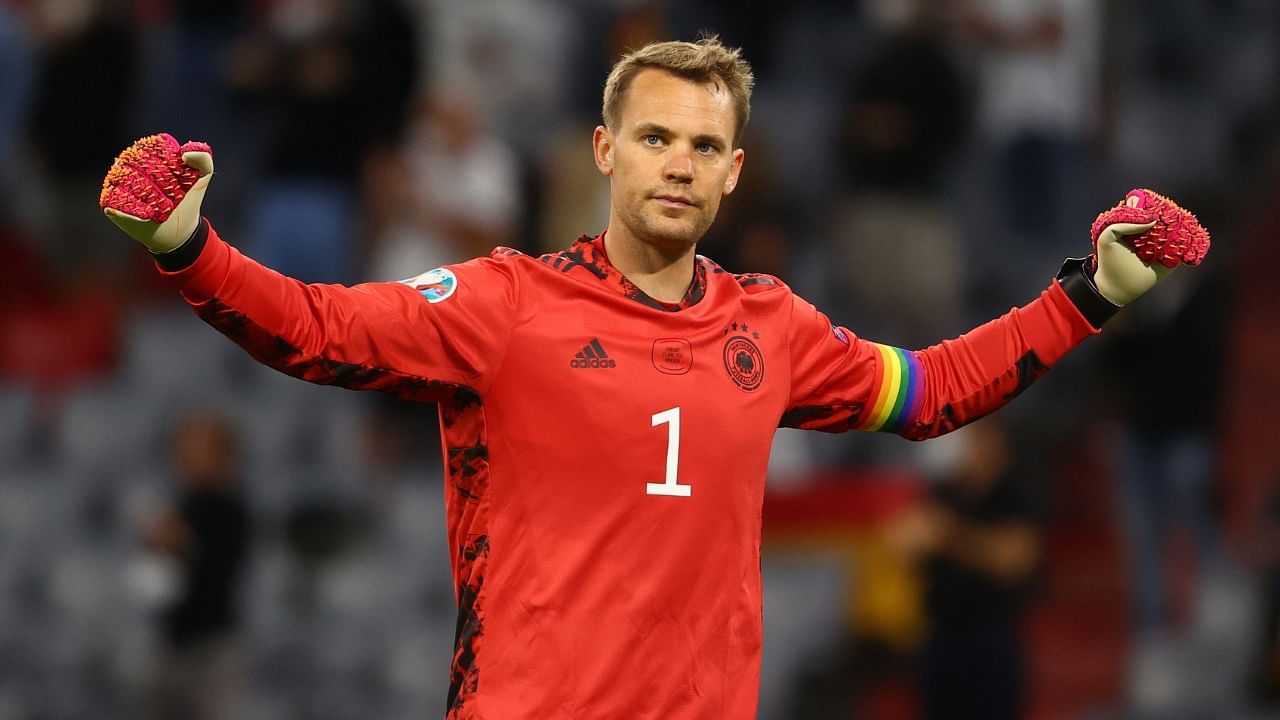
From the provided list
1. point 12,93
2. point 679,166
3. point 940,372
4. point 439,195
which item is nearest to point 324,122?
point 439,195

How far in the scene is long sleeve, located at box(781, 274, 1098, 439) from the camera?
4242 mm

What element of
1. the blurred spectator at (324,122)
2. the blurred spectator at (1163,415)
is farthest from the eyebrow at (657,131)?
the blurred spectator at (1163,415)

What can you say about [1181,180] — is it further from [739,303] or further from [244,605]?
[739,303]

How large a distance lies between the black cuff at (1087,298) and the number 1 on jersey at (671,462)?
3.43 feet

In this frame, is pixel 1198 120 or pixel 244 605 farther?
pixel 1198 120

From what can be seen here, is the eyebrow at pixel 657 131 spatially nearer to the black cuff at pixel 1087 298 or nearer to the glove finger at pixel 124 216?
the black cuff at pixel 1087 298

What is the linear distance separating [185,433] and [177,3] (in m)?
2.70

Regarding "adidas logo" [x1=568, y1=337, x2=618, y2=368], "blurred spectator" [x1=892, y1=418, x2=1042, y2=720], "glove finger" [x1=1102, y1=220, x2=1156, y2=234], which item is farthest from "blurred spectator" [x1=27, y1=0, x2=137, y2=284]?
"glove finger" [x1=1102, y1=220, x2=1156, y2=234]

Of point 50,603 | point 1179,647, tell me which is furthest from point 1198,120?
point 50,603

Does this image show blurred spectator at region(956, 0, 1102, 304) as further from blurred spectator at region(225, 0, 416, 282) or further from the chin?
the chin

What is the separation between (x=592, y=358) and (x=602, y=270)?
25 cm

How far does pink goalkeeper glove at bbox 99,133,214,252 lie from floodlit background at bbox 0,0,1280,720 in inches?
218

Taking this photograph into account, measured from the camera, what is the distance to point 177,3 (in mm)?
10391

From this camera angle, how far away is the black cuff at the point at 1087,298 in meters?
4.26
